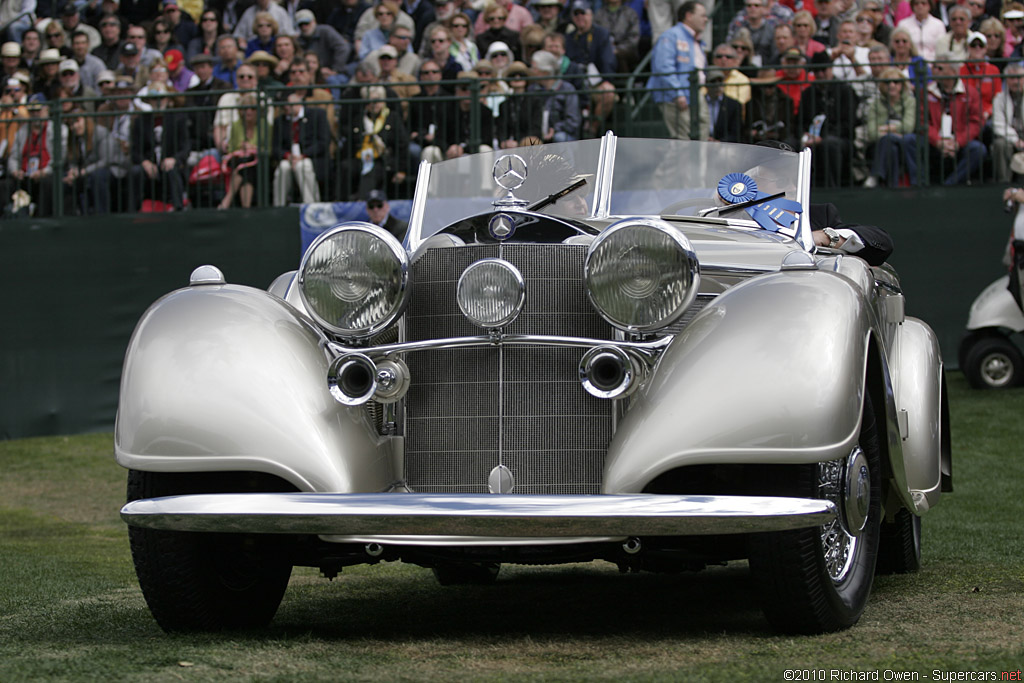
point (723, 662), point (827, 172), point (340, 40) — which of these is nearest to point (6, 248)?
point (340, 40)

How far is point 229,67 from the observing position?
1421cm

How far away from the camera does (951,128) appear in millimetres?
12156

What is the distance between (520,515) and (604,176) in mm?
2235

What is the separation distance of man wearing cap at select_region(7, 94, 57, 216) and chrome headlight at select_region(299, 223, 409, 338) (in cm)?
975

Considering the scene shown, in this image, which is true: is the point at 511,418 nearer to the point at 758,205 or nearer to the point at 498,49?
the point at 758,205

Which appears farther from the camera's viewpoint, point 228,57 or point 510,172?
point 228,57

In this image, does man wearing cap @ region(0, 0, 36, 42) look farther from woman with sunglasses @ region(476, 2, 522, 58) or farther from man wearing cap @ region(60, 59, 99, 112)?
woman with sunglasses @ region(476, 2, 522, 58)

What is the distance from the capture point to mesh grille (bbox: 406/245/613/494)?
4.29 metres

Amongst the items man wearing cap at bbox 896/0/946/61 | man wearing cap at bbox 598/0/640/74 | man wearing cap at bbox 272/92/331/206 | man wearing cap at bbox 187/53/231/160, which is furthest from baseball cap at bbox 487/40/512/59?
man wearing cap at bbox 896/0/946/61

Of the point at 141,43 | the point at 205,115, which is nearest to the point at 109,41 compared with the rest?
the point at 141,43

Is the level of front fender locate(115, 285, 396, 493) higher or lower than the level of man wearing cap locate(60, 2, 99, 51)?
lower

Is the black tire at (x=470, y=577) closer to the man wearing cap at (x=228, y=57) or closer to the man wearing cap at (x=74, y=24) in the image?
the man wearing cap at (x=228, y=57)

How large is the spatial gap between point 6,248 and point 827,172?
735cm

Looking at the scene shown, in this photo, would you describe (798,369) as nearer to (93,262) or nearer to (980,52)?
(980,52)
